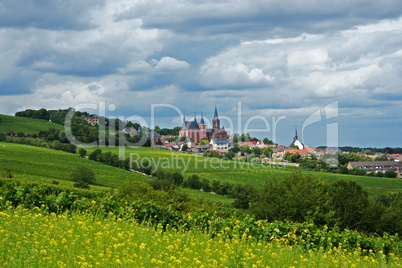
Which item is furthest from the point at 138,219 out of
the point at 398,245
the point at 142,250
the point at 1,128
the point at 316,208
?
the point at 1,128

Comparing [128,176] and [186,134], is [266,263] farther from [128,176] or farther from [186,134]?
[186,134]

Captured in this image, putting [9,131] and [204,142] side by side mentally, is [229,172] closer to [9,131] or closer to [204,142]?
[9,131]

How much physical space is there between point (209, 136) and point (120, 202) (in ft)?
615

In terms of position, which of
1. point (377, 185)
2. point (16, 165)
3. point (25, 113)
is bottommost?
point (377, 185)

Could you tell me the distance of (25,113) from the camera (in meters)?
137

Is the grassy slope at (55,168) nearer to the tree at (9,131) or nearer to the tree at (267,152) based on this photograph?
the tree at (9,131)

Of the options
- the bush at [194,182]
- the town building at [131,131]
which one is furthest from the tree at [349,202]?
the town building at [131,131]

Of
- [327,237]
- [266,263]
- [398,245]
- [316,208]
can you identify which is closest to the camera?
[266,263]

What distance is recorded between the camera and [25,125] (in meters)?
117

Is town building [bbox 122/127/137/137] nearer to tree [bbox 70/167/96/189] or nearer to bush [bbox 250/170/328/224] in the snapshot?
tree [bbox 70/167/96/189]

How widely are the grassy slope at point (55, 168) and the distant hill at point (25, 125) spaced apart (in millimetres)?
31486

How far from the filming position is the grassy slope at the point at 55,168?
59469 millimetres

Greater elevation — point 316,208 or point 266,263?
point 266,263

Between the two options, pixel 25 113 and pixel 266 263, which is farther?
pixel 25 113
